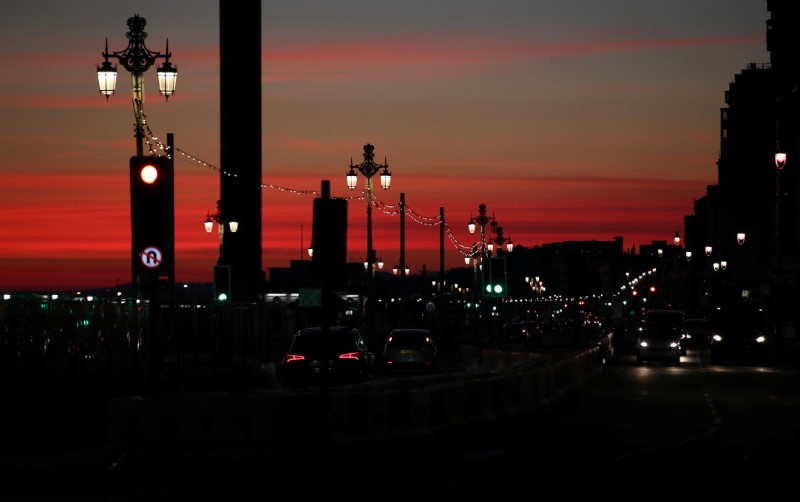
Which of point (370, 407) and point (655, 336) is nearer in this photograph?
point (370, 407)

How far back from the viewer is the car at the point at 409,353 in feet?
154

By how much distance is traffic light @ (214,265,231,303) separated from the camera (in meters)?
46.9

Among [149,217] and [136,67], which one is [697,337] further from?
[149,217]

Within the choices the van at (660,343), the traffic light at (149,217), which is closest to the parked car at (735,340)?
the van at (660,343)

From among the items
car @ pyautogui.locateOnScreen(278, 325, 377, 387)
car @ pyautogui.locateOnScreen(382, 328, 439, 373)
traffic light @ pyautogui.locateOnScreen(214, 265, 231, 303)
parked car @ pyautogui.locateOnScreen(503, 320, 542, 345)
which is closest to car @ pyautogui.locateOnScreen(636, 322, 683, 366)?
car @ pyautogui.locateOnScreen(382, 328, 439, 373)

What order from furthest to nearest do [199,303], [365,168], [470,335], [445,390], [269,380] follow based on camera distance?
[470,335]
[365,168]
[199,303]
[269,380]
[445,390]

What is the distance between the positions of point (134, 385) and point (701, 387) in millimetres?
15344

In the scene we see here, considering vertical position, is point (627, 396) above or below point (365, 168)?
below

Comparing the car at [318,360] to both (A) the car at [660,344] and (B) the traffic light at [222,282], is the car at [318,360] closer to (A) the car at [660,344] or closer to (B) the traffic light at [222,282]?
(B) the traffic light at [222,282]

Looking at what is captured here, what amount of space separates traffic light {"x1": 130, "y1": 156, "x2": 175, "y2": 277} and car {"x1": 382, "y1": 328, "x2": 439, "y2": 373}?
95.5 feet

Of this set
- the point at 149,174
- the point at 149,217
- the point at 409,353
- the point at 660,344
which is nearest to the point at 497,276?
the point at 409,353

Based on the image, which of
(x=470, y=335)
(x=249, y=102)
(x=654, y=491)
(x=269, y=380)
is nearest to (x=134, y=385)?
(x=269, y=380)

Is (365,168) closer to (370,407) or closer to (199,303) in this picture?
(199,303)

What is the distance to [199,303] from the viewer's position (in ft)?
176
